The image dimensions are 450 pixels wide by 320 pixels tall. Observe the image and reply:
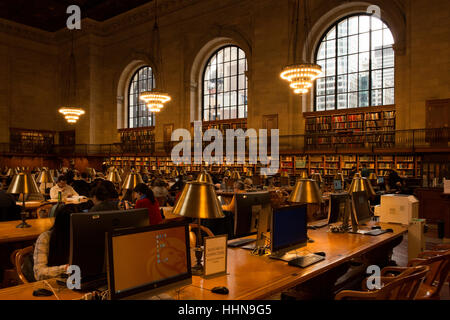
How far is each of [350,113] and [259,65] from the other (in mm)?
4444

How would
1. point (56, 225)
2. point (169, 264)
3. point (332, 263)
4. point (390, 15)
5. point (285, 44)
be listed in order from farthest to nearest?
point (285, 44) < point (390, 15) < point (332, 263) < point (56, 225) < point (169, 264)

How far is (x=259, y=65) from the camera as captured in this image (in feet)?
51.4

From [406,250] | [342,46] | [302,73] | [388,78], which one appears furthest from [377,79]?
[406,250]

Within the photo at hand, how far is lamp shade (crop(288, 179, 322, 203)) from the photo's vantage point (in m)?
3.44

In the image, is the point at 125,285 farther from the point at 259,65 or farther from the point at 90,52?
the point at 90,52

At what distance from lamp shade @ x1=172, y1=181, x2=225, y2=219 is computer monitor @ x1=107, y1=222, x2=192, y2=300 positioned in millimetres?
343

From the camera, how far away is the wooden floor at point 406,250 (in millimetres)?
4016

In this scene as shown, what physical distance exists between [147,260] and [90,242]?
1.33 feet

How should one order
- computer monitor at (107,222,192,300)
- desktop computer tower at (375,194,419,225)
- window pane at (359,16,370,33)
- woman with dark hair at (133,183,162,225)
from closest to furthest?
computer monitor at (107,222,192,300) → woman with dark hair at (133,183,162,225) → desktop computer tower at (375,194,419,225) → window pane at (359,16,370,33)

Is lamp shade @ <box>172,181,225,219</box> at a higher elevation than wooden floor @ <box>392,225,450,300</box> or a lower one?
higher

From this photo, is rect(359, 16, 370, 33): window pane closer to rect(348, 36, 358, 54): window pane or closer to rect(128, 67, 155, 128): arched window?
rect(348, 36, 358, 54): window pane

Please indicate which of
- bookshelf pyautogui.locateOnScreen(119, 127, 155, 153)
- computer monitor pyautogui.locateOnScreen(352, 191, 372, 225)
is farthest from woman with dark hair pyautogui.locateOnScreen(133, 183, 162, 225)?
bookshelf pyautogui.locateOnScreen(119, 127, 155, 153)

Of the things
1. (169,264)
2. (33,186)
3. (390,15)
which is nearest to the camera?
(169,264)

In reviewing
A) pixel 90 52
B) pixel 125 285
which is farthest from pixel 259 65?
pixel 125 285
